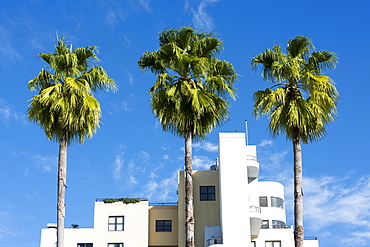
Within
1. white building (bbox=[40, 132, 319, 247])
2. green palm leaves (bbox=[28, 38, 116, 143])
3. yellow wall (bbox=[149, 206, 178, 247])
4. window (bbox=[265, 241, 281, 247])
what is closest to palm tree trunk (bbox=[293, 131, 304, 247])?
green palm leaves (bbox=[28, 38, 116, 143])

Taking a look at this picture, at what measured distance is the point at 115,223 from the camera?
50688 millimetres

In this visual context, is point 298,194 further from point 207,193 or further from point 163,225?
point 163,225

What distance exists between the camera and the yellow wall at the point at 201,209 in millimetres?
47906

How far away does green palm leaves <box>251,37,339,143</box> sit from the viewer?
29.7 meters

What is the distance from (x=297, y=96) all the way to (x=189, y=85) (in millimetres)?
5460

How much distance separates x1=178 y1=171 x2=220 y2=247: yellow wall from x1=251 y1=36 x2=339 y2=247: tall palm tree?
18545mm

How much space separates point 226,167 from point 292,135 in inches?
641

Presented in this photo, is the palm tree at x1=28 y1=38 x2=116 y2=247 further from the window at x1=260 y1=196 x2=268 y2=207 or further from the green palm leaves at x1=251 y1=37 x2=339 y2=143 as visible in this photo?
the window at x1=260 y1=196 x2=268 y2=207

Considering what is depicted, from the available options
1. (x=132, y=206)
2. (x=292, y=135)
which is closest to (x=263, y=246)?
(x=132, y=206)

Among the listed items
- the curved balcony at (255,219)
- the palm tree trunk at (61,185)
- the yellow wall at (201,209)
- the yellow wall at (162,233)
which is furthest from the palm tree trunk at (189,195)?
the yellow wall at (162,233)

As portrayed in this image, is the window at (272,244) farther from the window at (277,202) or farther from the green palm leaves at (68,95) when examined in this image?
the green palm leaves at (68,95)

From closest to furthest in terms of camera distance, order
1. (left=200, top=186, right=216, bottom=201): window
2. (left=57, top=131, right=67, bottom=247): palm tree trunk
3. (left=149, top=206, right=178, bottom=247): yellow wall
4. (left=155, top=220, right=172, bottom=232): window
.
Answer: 1. (left=57, top=131, right=67, bottom=247): palm tree trunk
2. (left=200, top=186, right=216, bottom=201): window
3. (left=149, top=206, right=178, bottom=247): yellow wall
4. (left=155, top=220, right=172, bottom=232): window

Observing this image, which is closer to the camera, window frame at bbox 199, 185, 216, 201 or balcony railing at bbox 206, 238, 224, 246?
balcony railing at bbox 206, 238, 224, 246

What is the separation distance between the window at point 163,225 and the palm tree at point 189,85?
773 inches
